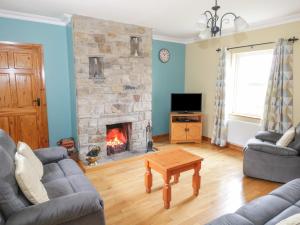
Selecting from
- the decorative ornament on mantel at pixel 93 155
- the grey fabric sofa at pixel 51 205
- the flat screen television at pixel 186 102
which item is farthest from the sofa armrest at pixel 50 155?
the flat screen television at pixel 186 102

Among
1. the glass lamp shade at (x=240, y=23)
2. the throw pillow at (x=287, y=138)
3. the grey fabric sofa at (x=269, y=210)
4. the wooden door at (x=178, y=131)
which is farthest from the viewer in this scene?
the wooden door at (x=178, y=131)

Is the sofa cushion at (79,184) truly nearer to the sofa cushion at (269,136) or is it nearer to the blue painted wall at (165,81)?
Result: the sofa cushion at (269,136)

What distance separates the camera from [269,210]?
1.69m

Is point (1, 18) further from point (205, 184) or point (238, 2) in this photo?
point (205, 184)

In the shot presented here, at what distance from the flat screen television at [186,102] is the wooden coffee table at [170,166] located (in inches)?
84.4

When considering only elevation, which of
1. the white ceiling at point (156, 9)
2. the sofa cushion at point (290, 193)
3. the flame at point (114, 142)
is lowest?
the flame at point (114, 142)

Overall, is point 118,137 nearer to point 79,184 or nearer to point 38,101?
point 38,101

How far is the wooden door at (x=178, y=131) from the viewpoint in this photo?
188 inches

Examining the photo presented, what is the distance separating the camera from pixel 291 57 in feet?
11.5

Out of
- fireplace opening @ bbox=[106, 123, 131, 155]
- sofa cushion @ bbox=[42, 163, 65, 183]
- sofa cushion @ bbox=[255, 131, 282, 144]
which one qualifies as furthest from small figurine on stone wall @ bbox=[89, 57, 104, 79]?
sofa cushion @ bbox=[255, 131, 282, 144]

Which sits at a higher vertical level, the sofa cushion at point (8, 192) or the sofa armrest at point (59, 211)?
the sofa cushion at point (8, 192)

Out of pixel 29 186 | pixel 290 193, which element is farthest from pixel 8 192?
pixel 290 193

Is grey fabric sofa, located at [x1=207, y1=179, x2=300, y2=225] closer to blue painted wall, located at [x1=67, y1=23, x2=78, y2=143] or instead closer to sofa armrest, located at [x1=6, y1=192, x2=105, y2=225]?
sofa armrest, located at [x1=6, y1=192, x2=105, y2=225]

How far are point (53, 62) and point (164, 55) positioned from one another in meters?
2.44
